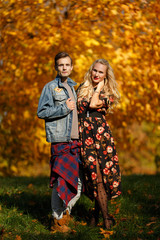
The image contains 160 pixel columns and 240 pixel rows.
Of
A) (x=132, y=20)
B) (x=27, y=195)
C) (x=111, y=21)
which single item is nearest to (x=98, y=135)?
(x=27, y=195)

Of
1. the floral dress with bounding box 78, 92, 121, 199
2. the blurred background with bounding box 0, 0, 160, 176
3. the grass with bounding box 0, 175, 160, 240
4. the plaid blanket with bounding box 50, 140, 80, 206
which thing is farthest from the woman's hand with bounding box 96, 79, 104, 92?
the grass with bounding box 0, 175, 160, 240

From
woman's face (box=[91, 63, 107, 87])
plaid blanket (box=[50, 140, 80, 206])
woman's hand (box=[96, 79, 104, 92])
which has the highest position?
woman's face (box=[91, 63, 107, 87])

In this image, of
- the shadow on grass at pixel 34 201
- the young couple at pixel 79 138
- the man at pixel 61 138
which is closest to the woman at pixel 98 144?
the young couple at pixel 79 138

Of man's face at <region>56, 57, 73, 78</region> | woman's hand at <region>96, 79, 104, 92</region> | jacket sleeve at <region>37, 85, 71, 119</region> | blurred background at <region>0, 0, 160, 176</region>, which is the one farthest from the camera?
blurred background at <region>0, 0, 160, 176</region>

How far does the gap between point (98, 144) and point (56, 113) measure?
1.95 ft

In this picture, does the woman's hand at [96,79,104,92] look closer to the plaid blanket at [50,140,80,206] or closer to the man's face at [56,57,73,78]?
the man's face at [56,57,73,78]

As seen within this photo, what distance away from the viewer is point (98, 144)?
11.6ft

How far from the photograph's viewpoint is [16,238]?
3.23 metres

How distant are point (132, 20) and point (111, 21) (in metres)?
0.57

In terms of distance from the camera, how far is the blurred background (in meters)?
5.33

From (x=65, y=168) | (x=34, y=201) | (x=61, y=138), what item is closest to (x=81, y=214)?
(x=34, y=201)

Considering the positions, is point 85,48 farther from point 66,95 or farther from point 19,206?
point 19,206

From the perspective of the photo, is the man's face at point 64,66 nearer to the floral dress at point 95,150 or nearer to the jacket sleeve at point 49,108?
the jacket sleeve at point 49,108

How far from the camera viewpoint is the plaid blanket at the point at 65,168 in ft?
10.9
